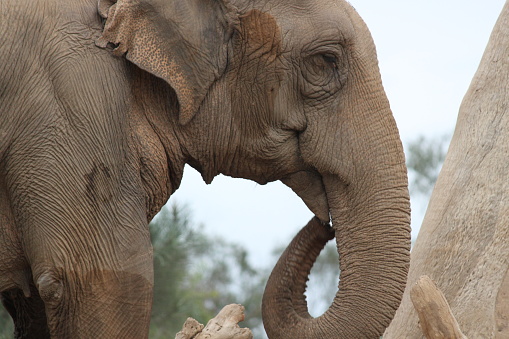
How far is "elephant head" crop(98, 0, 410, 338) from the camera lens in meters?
3.58

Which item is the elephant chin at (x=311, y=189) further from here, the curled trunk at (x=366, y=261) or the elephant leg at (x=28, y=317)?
the elephant leg at (x=28, y=317)

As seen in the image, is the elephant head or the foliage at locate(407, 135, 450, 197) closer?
the elephant head

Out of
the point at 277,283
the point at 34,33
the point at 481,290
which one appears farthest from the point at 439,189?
the point at 34,33

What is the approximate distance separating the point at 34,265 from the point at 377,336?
1.22m

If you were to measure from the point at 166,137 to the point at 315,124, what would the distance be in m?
0.52

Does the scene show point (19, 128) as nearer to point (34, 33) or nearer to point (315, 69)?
point (34, 33)

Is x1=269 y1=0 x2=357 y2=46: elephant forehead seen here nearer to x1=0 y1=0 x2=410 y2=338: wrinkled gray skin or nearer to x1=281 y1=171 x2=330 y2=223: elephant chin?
x1=0 y1=0 x2=410 y2=338: wrinkled gray skin

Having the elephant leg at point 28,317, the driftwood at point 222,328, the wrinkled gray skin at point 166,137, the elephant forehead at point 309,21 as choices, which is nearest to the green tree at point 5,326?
the elephant leg at point 28,317

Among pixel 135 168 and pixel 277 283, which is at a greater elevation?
pixel 135 168

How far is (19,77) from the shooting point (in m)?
3.28

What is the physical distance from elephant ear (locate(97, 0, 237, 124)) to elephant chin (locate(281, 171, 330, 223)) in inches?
19.0

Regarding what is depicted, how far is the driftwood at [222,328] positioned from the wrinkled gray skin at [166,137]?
0.19 m

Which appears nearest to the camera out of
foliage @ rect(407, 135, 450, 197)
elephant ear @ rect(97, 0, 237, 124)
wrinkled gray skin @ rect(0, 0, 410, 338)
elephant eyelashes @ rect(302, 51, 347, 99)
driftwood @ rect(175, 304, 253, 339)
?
wrinkled gray skin @ rect(0, 0, 410, 338)

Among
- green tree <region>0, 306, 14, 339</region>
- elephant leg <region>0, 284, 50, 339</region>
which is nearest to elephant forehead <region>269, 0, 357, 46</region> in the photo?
elephant leg <region>0, 284, 50, 339</region>
